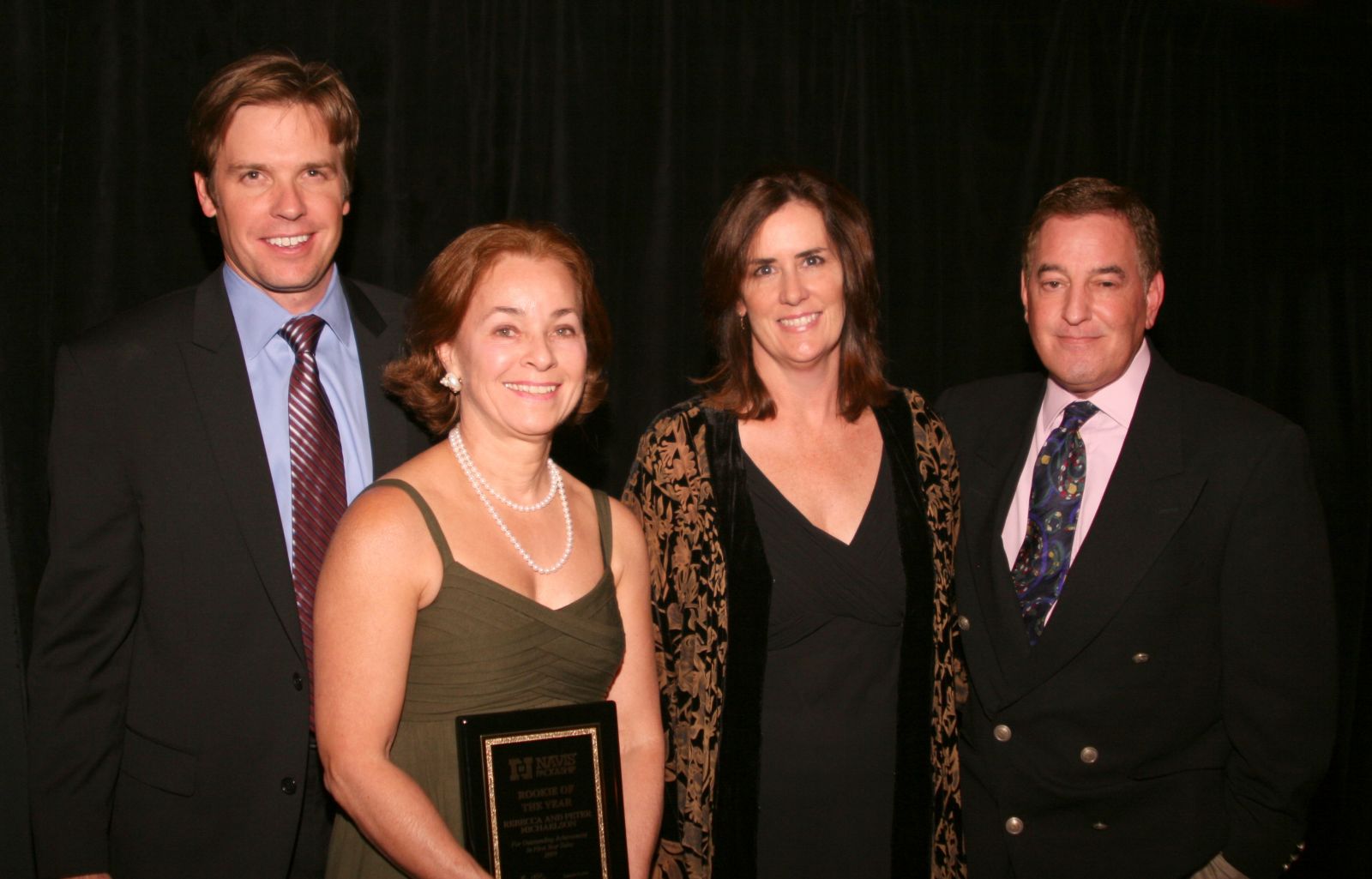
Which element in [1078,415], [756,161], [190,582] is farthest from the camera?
[756,161]

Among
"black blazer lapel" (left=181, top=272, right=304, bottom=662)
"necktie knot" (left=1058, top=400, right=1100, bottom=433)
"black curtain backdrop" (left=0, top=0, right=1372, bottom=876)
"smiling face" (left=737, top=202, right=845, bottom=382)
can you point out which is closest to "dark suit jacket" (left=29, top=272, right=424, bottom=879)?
"black blazer lapel" (left=181, top=272, right=304, bottom=662)

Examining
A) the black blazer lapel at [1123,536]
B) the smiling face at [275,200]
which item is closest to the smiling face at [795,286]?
the black blazer lapel at [1123,536]

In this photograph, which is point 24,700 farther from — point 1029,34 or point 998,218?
point 1029,34

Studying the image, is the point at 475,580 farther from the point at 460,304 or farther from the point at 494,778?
the point at 460,304

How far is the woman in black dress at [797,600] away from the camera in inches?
93.7

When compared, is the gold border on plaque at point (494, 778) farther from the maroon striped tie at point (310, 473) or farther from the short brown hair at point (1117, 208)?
the short brown hair at point (1117, 208)

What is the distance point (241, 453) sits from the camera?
221cm

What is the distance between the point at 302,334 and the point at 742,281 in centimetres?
95

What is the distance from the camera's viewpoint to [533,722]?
5.97ft

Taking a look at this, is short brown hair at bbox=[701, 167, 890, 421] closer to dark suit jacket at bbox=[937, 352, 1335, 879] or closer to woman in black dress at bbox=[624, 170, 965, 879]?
woman in black dress at bbox=[624, 170, 965, 879]

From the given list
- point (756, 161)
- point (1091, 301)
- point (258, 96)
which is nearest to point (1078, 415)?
point (1091, 301)

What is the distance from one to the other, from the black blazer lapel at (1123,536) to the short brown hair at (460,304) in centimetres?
107

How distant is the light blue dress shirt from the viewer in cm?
228

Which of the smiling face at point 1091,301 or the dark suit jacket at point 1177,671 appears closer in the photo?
the dark suit jacket at point 1177,671
